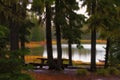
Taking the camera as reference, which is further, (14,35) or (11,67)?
(14,35)

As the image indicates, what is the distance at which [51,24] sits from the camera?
2470 centimetres

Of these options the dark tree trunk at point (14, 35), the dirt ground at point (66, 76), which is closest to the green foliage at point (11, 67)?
the dark tree trunk at point (14, 35)

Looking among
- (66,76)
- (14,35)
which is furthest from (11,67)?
(66,76)

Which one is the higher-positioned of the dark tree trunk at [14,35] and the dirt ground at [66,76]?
the dark tree trunk at [14,35]

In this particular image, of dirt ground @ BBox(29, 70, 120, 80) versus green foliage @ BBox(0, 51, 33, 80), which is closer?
green foliage @ BBox(0, 51, 33, 80)

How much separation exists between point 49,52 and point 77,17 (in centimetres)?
347

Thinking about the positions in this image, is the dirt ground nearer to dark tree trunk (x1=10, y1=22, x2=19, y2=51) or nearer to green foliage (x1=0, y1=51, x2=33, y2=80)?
dark tree trunk (x1=10, y1=22, x2=19, y2=51)

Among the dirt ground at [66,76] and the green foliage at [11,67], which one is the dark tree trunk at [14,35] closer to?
the dirt ground at [66,76]

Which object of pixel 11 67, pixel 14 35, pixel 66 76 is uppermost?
pixel 14 35

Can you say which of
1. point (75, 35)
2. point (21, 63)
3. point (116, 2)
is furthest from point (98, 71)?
point (21, 63)

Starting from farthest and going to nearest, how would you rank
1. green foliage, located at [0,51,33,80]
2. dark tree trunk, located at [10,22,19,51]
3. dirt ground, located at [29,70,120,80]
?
1. dirt ground, located at [29,70,120,80]
2. dark tree trunk, located at [10,22,19,51]
3. green foliage, located at [0,51,33,80]

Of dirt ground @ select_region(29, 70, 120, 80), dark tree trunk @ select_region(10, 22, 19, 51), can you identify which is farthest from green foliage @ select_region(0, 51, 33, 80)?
dirt ground @ select_region(29, 70, 120, 80)

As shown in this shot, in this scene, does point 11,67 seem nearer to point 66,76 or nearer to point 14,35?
point 14,35

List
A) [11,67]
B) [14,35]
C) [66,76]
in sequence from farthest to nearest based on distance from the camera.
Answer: [66,76] < [14,35] < [11,67]
